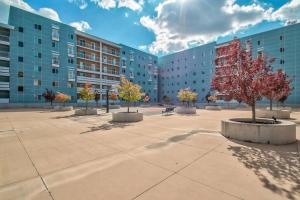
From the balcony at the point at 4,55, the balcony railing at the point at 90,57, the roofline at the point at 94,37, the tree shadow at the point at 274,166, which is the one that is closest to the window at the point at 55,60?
the balcony railing at the point at 90,57

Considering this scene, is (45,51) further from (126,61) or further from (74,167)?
(74,167)

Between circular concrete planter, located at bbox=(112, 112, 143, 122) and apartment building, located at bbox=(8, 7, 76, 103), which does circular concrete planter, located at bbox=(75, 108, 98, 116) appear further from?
apartment building, located at bbox=(8, 7, 76, 103)

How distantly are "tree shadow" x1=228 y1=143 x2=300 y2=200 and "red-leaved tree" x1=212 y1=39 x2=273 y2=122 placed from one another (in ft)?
9.83

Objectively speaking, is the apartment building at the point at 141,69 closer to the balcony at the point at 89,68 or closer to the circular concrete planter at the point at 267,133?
the balcony at the point at 89,68

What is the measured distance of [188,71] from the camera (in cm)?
6384

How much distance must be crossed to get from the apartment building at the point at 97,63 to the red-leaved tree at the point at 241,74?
1719 inches

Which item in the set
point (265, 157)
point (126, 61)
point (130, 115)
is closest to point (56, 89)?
point (126, 61)

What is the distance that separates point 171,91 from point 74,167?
66868 mm

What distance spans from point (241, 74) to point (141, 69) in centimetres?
5924

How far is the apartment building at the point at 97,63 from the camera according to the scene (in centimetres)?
4605

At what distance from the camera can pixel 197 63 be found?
6112 cm

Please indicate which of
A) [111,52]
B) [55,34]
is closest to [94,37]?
[111,52]

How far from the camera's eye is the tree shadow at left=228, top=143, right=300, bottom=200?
3398 millimetres

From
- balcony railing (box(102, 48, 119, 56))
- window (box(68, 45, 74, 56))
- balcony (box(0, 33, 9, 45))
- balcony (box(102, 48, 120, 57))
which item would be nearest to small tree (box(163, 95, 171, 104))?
balcony (box(102, 48, 120, 57))
